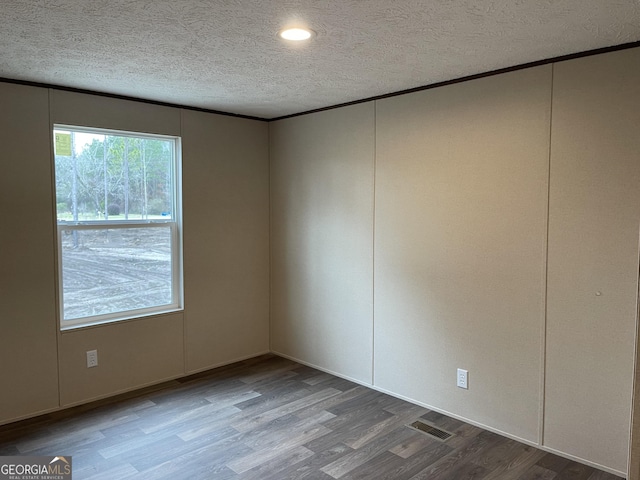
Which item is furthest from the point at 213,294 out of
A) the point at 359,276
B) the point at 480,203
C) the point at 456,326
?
the point at 480,203

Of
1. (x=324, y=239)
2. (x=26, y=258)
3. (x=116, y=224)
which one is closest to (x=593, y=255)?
(x=324, y=239)

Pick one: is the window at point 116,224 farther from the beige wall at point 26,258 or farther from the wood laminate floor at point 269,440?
the wood laminate floor at point 269,440

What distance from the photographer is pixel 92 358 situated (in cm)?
362

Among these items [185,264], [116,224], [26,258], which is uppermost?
[116,224]

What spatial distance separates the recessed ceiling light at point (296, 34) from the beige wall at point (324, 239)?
1.47 meters

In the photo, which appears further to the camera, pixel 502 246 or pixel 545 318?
pixel 502 246

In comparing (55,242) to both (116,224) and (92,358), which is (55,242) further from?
(92,358)

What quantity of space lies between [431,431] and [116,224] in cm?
281

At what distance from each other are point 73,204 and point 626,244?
12.0ft

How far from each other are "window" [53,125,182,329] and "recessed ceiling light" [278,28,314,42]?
1.98 metres

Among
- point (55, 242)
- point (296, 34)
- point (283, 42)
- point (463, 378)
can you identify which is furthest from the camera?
point (55, 242)

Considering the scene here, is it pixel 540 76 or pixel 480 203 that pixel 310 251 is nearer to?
pixel 480 203

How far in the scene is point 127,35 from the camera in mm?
2340

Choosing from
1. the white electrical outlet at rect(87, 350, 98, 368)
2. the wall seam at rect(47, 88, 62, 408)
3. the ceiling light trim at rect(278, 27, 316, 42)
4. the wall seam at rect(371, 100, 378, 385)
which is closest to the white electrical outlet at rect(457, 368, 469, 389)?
the wall seam at rect(371, 100, 378, 385)
